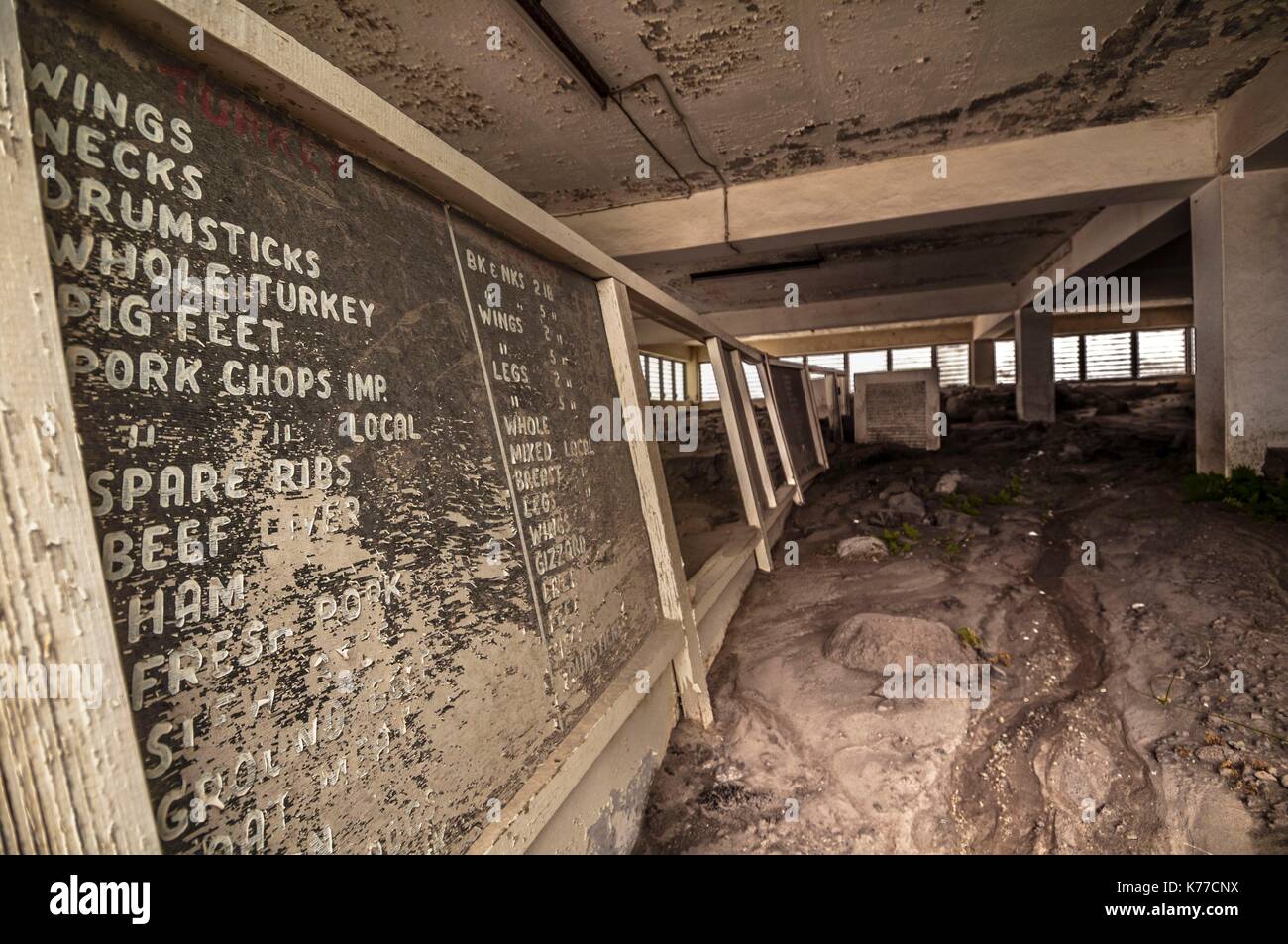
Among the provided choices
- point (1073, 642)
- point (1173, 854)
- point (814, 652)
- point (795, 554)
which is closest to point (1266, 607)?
point (1073, 642)

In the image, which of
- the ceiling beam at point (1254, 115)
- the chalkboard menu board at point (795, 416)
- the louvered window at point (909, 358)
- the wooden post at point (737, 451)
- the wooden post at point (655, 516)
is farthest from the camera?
the louvered window at point (909, 358)

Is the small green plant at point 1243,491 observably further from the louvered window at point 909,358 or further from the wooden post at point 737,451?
the louvered window at point 909,358

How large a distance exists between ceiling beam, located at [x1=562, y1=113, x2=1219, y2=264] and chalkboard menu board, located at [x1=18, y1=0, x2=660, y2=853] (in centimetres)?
509

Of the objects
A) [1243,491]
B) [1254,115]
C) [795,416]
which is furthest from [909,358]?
[1243,491]

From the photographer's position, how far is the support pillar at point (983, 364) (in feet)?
59.2

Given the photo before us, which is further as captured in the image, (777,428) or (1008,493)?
(777,428)

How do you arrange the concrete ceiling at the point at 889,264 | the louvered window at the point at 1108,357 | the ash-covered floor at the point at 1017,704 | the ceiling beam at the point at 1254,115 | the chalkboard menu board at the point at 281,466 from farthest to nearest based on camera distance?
the louvered window at the point at 1108,357 → the concrete ceiling at the point at 889,264 → the ceiling beam at the point at 1254,115 → the ash-covered floor at the point at 1017,704 → the chalkboard menu board at the point at 281,466

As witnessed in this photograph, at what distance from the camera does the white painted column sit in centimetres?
479

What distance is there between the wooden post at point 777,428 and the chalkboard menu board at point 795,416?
127 mm

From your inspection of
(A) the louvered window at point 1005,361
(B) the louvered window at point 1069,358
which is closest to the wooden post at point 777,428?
(A) the louvered window at point 1005,361

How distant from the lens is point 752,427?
16.4 feet

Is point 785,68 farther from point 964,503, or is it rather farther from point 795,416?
point 795,416

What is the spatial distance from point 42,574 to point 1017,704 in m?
2.94

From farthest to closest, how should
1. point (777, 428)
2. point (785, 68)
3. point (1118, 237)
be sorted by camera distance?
1. point (1118, 237)
2. point (777, 428)
3. point (785, 68)
